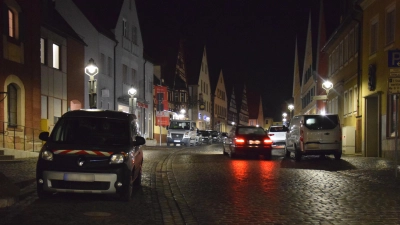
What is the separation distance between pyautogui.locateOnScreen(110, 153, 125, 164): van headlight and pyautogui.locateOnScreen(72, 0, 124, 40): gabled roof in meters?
28.2

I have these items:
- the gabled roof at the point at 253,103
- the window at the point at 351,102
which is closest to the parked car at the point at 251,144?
the window at the point at 351,102

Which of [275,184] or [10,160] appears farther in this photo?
[10,160]

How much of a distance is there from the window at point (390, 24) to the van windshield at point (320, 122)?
4149mm

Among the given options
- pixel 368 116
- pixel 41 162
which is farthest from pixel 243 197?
pixel 368 116

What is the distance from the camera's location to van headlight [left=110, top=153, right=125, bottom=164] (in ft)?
33.4

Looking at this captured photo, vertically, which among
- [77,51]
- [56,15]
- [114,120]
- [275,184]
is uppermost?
[56,15]

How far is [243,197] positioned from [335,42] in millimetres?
26772

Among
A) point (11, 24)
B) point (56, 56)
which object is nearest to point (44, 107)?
point (56, 56)

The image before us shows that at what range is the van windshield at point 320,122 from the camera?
874 inches

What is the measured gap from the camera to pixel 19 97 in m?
23.4

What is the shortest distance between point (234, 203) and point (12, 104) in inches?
617

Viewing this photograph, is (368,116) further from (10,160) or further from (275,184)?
(10,160)

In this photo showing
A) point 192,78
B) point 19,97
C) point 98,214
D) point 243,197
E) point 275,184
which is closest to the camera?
point 98,214

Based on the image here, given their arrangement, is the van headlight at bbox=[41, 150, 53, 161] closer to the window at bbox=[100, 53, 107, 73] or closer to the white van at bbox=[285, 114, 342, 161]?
the white van at bbox=[285, 114, 342, 161]
